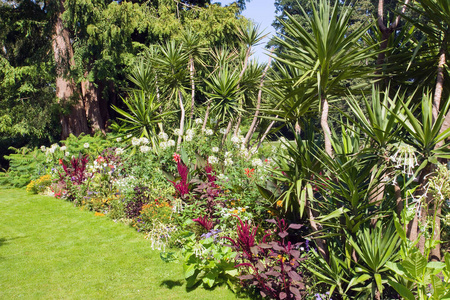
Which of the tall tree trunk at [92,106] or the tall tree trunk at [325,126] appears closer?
the tall tree trunk at [325,126]

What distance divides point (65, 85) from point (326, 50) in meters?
12.8

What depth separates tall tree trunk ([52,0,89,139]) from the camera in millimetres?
13172

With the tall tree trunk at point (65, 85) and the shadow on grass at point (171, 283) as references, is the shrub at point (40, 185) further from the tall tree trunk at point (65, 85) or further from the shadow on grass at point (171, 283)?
the shadow on grass at point (171, 283)

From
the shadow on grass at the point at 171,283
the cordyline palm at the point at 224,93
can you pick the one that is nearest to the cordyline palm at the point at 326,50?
the shadow on grass at the point at 171,283

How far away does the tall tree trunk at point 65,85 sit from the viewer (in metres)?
13.2

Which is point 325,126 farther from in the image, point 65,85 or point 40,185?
point 65,85

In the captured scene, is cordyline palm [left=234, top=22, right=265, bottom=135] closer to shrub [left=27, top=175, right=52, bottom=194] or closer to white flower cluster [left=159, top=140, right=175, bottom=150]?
white flower cluster [left=159, top=140, right=175, bottom=150]

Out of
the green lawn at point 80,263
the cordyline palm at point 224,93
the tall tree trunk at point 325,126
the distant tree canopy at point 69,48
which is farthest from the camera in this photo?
the distant tree canopy at point 69,48

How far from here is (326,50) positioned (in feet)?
10.9

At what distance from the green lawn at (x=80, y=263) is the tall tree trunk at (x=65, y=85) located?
710 cm

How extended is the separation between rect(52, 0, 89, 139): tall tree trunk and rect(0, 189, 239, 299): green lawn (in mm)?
7096

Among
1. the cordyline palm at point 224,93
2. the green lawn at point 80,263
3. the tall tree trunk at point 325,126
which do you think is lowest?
the green lawn at point 80,263

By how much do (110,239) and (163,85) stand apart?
4890 millimetres

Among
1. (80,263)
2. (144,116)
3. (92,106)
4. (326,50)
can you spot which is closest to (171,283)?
(80,263)
